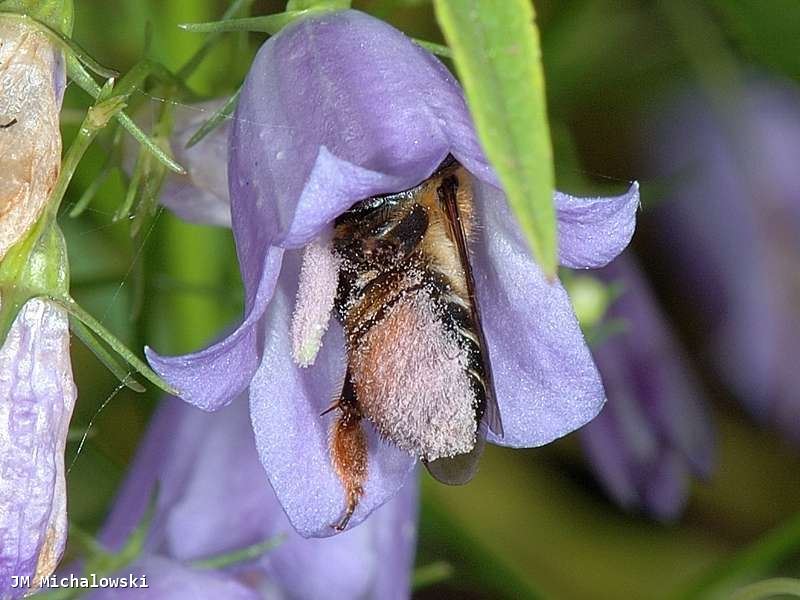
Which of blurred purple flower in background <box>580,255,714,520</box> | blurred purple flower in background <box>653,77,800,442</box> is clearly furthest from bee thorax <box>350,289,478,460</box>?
blurred purple flower in background <box>653,77,800,442</box>

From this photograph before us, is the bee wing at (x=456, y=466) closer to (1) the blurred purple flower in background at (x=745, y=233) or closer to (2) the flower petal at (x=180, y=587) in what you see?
(2) the flower petal at (x=180, y=587)

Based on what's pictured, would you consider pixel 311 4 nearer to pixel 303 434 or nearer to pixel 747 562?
pixel 303 434

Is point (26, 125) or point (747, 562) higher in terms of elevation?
point (26, 125)

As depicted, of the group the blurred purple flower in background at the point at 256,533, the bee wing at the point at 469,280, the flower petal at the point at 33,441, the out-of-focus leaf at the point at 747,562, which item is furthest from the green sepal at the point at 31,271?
the out-of-focus leaf at the point at 747,562

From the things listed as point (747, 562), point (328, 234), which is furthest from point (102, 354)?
point (747, 562)

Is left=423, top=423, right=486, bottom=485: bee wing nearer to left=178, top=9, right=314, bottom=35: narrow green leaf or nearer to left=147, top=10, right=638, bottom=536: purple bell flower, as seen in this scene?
left=147, top=10, right=638, bottom=536: purple bell flower

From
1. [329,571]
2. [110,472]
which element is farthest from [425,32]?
[329,571]

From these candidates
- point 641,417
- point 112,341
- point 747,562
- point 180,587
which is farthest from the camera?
point 641,417
